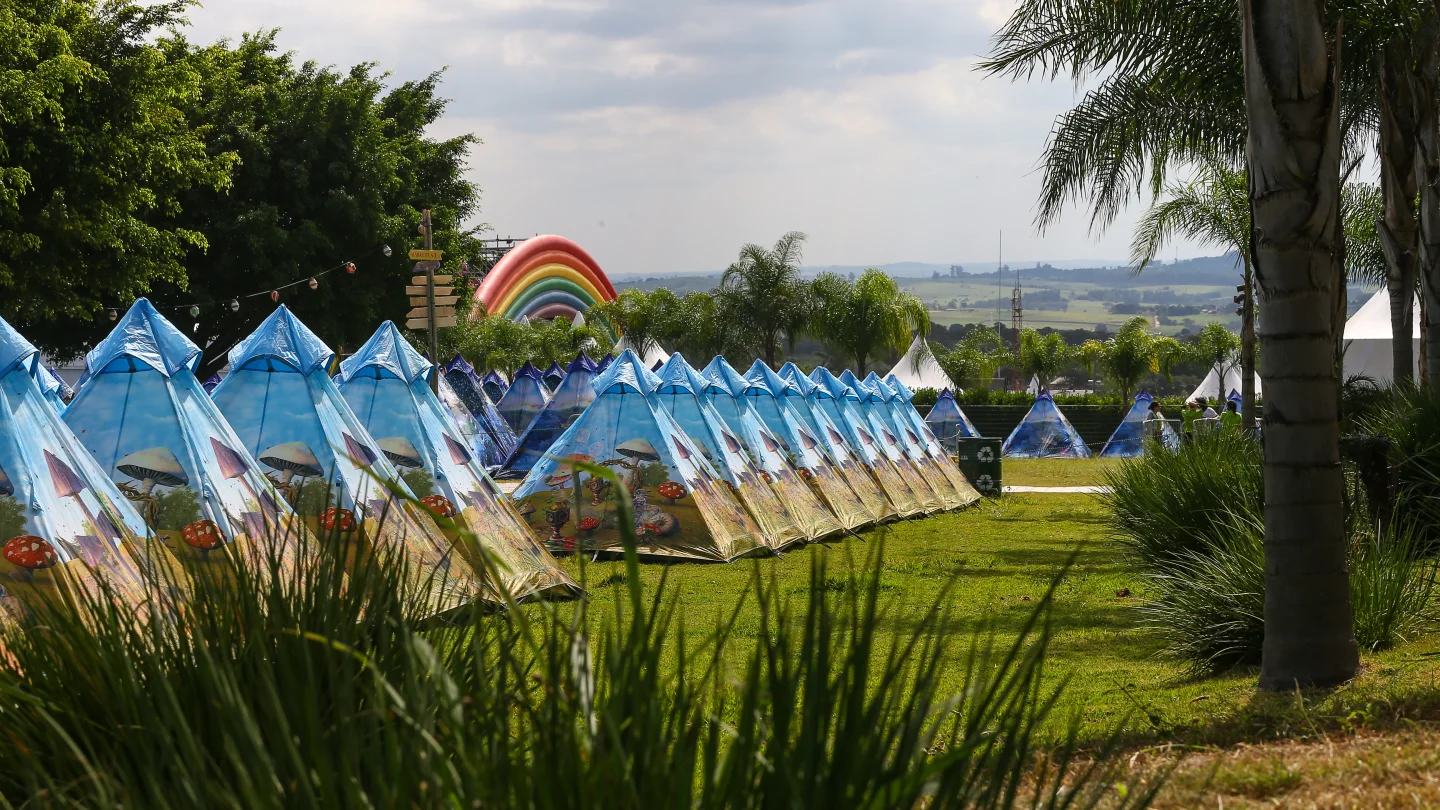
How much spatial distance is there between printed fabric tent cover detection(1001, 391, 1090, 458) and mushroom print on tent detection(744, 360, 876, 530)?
1918cm

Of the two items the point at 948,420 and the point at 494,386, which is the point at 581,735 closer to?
the point at 494,386

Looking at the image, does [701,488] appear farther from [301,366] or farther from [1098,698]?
[1098,698]

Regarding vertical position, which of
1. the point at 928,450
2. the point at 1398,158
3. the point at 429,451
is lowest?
the point at 928,450

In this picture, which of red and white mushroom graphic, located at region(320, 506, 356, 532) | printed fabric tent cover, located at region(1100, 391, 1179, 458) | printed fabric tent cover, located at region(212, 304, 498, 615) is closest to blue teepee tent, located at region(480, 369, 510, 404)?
printed fabric tent cover, located at region(1100, 391, 1179, 458)

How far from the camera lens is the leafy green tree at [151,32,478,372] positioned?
97.6 feet

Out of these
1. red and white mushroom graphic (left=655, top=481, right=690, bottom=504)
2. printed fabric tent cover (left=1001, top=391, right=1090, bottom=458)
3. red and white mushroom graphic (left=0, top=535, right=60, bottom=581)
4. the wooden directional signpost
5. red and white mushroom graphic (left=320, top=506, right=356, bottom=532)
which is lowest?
printed fabric tent cover (left=1001, top=391, right=1090, bottom=458)

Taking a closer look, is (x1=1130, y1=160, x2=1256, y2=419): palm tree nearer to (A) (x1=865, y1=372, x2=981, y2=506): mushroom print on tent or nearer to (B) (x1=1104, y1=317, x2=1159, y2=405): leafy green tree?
(A) (x1=865, y1=372, x2=981, y2=506): mushroom print on tent

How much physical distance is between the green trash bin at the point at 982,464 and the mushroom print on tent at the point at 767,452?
8279mm

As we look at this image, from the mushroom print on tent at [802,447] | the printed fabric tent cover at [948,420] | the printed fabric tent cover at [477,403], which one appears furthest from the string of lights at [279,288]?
the printed fabric tent cover at [948,420]

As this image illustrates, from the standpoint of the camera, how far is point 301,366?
10953 mm

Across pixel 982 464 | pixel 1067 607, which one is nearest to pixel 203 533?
pixel 1067 607

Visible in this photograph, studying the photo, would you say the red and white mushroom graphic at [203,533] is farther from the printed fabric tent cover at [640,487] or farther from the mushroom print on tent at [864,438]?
the mushroom print on tent at [864,438]

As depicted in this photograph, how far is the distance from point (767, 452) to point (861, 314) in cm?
2989

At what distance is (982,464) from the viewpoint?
2573 cm
